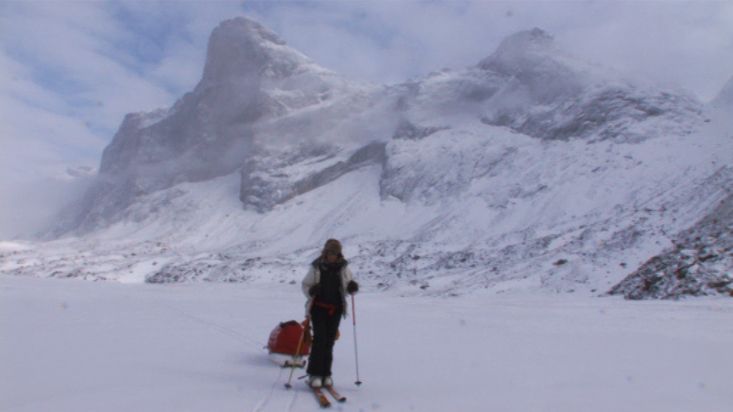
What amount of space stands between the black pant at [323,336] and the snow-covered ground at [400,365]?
464 mm

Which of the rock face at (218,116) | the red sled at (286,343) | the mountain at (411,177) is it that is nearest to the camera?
the red sled at (286,343)


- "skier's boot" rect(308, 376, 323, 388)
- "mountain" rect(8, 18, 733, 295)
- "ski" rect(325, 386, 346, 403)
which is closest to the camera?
"ski" rect(325, 386, 346, 403)

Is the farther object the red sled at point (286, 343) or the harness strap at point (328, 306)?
the red sled at point (286, 343)

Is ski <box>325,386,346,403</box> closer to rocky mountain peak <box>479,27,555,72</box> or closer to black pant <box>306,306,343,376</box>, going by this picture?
black pant <box>306,306,343,376</box>

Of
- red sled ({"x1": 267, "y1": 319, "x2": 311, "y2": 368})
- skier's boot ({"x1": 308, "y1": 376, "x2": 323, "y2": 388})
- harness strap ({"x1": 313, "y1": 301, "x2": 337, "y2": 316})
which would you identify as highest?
harness strap ({"x1": 313, "y1": 301, "x2": 337, "y2": 316})

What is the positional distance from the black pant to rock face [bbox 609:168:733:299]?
1716 cm

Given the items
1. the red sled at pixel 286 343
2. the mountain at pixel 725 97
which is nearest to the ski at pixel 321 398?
the red sled at pixel 286 343

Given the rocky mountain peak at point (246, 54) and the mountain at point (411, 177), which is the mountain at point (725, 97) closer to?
the mountain at point (411, 177)

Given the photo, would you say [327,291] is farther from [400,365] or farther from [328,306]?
[400,365]

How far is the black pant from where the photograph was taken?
24.6 feet

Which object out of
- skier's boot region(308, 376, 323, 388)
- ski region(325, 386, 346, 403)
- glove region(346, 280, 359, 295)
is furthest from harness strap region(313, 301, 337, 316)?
ski region(325, 386, 346, 403)

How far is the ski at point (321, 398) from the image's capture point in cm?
638

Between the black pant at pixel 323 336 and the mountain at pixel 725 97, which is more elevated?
the mountain at pixel 725 97

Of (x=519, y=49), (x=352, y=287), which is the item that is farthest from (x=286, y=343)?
(x=519, y=49)
